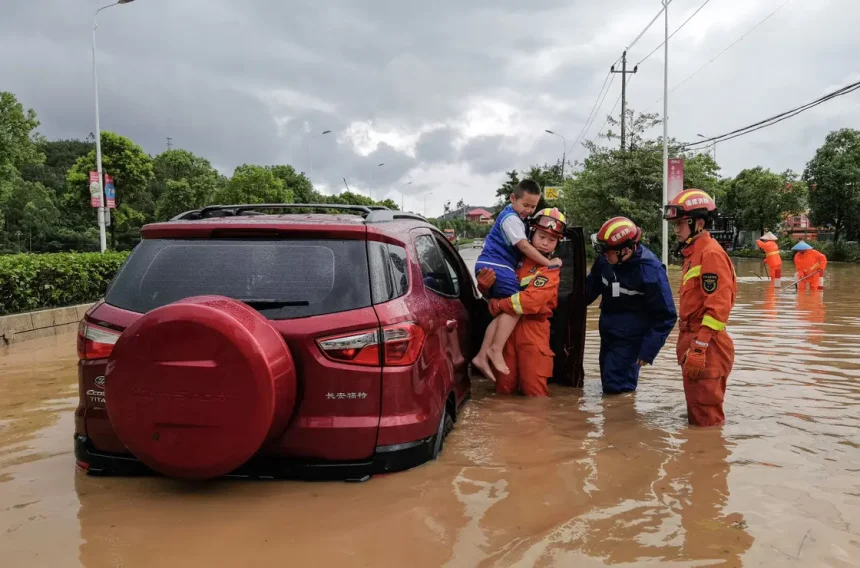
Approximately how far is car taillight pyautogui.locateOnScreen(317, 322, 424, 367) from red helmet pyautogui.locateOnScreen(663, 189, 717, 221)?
8.18ft

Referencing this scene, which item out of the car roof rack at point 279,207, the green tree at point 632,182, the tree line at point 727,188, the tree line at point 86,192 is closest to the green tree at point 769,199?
the tree line at point 727,188

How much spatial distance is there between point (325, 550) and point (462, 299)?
8.72ft

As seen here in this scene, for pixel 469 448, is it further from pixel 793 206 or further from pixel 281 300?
pixel 793 206

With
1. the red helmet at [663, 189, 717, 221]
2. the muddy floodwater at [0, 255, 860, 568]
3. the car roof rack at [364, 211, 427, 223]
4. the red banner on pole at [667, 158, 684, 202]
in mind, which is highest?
the red banner on pole at [667, 158, 684, 202]

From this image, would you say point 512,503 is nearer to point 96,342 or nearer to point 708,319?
point 708,319

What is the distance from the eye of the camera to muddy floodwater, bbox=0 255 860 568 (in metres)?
2.63


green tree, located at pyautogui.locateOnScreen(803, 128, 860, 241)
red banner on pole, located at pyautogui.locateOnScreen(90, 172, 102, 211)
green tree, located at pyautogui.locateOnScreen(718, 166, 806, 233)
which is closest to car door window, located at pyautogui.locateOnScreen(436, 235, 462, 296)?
red banner on pole, located at pyautogui.locateOnScreen(90, 172, 102, 211)

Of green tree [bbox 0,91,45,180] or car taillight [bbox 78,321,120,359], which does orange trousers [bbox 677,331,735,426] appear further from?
green tree [bbox 0,91,45,180]

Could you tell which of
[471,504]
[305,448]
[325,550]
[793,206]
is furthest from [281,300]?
[793,206]

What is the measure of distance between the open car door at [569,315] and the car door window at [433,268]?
2.85ft

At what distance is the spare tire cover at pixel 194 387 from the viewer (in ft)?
9.05

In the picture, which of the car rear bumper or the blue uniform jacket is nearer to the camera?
the car rear bumper

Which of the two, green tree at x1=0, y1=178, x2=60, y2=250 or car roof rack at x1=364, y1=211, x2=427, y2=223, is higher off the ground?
green tree at x1=0, y1=178, x2=60, y2=250

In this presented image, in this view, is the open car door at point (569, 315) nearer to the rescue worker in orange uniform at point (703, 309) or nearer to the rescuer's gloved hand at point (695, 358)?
the rescue worker in orange uniform at point (703, 309)
